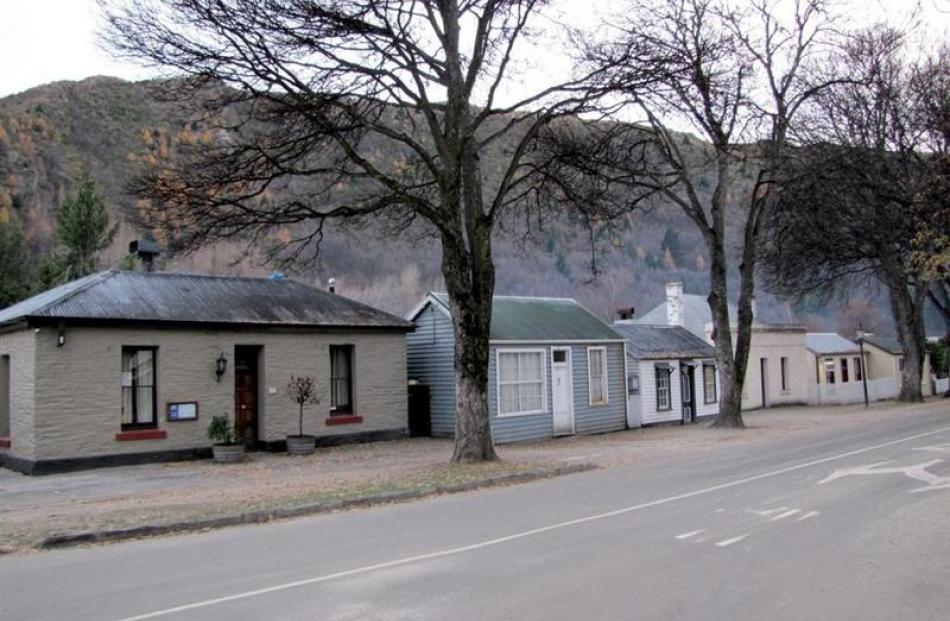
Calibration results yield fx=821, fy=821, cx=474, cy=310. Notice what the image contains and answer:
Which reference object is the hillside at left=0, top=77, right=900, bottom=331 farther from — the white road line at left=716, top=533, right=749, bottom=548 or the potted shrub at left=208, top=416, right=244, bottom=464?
the white road line at left=716, top=533, right=749, bottom=548

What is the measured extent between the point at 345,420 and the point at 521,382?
5.57 m

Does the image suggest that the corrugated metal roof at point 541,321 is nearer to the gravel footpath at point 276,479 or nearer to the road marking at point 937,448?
the gravel footpath at point 276,479

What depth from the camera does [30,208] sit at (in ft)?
214

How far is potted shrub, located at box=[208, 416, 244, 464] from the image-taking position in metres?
18.5

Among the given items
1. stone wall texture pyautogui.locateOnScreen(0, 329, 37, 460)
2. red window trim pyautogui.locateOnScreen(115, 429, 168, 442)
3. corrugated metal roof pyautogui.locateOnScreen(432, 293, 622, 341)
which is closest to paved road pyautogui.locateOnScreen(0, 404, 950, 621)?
red window trim pyautogui.locateOnScreen(115, 429, 168, 442)

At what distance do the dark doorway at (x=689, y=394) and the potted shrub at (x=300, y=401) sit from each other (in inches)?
626

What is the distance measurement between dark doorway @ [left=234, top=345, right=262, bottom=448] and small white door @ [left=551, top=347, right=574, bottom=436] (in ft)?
30.1

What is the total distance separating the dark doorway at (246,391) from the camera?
20.7 metres

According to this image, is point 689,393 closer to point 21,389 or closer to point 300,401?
point 300,401

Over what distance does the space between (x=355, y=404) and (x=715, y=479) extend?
38.4ft

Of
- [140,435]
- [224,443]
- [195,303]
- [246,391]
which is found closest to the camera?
[140,435]

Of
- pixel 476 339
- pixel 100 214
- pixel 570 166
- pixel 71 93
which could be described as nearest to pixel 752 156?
pixel 570 166

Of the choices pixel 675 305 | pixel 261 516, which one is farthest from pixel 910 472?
pixel 675 305

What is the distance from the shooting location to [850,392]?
43875 mm
